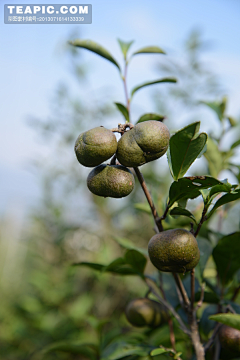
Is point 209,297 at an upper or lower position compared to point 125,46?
lower

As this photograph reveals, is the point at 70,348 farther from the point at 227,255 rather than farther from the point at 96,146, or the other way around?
the point at 96,146

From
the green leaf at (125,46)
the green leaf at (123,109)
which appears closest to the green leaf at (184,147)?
the green leaf at (123,109)

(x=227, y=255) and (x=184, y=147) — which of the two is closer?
(x=184, y=147)

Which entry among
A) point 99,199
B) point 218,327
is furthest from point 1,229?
point 218,327

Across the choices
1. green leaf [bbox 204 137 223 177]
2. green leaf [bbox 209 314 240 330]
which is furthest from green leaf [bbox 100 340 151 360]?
green leaf [bbox 204 137 223 177]

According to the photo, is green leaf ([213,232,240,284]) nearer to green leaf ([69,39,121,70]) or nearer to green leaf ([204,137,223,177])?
green leaf ([204,137,223,177])

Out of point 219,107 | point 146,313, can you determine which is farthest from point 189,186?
point 219,107

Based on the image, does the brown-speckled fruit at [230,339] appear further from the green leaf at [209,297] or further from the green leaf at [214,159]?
the green leaf at [214,159]

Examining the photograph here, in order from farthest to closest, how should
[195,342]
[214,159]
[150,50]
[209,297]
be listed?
[214,159] → [150,50] → [209,297] → [195,342]
